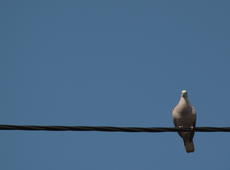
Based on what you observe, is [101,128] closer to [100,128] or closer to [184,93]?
[100,128]

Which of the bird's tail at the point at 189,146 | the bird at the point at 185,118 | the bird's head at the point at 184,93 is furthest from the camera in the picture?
the bird's head at the point at 184,93

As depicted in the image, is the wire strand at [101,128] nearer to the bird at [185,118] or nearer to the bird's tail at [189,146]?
the bird at [185,118]

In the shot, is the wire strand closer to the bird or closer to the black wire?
the black wire

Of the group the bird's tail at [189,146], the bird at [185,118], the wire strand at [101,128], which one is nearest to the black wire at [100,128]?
the wire strand at [101,128]

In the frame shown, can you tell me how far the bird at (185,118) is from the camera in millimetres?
11688

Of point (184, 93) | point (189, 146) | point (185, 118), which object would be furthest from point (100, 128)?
point (184, 93)

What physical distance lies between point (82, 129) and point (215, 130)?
1.53 metres

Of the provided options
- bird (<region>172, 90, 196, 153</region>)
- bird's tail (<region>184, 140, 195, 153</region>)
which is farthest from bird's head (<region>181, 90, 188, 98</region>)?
bird's tail (<region>184, 140, 195, 153</region>)

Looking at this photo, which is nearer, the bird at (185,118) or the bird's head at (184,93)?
the bird at (185,118)

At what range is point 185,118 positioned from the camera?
11680mm

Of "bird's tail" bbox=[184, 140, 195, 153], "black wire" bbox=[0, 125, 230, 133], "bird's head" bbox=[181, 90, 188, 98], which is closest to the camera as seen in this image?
"black wire" bbox=[0, 125, 230, 133]

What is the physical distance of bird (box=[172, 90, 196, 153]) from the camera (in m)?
11.7

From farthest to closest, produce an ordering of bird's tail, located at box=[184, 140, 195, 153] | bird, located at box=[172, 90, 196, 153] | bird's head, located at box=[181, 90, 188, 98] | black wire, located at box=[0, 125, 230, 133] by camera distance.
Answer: bird's head, located at box=[181, 90, 188, 98], bird's tail, located at box=[184, 140, 195, 153], bird, located at box=[172, 90, 196, 153], black wire, located at box=[0, 125, 230, 133]

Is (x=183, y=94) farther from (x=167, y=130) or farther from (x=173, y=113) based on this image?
(x=167, y=130)
